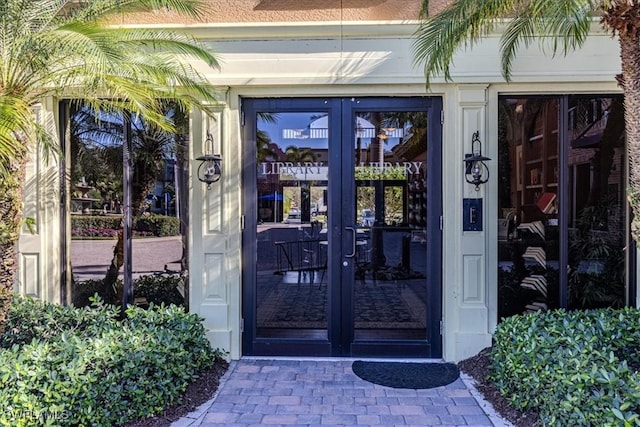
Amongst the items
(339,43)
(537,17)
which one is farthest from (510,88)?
(339,43)

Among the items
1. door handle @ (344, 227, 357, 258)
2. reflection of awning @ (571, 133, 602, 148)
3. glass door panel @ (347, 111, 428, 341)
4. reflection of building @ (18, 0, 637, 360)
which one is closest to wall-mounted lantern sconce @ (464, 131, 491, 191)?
reflection of building @ (18, 0, 637, 360)

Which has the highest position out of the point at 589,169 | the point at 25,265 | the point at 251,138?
the point at 251,138

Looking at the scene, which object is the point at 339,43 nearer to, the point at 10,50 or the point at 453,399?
the point at 10,50

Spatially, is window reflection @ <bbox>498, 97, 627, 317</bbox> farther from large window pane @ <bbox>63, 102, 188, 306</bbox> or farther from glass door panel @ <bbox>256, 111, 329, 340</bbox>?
large window pane @ <bbox>63, 102, 188, 306</bbox>

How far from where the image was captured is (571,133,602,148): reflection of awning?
4766 millimetres

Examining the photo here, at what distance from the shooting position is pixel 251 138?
4867mm

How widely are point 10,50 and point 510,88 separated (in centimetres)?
464

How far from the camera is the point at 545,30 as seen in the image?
13.7 ft

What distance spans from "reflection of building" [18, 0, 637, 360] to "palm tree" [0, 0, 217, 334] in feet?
2.80

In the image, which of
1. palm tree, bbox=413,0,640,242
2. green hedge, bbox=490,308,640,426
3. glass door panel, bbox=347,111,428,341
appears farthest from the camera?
glass door panel, bbox=347,111,428,341

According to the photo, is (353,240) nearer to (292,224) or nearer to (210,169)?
(292,224)

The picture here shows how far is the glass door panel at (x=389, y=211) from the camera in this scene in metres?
4.81

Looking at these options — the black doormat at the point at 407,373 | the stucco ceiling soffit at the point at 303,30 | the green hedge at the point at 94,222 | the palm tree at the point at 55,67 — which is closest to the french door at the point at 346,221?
the black doormat at the point at 407,373

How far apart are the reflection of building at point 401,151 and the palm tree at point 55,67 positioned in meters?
0.85
